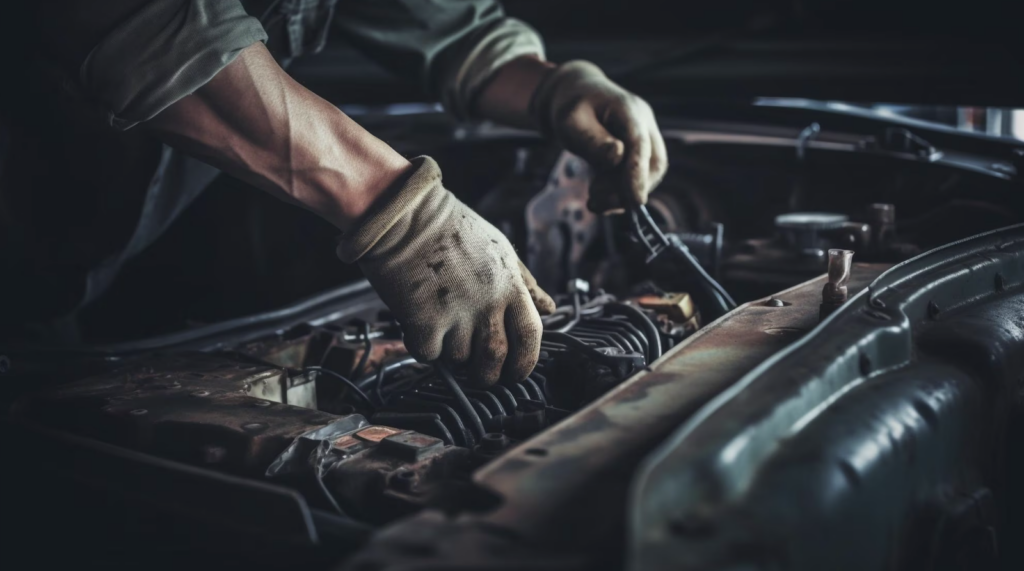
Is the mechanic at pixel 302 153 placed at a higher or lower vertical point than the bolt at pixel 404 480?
higher

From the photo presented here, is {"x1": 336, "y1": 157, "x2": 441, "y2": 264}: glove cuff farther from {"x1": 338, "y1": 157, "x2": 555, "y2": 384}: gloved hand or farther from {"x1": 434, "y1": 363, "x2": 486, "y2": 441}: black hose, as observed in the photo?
{"x1": 434, "y1": 363, "x2": 486, "y2": 441}: black hose

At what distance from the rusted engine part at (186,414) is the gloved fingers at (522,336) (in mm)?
314

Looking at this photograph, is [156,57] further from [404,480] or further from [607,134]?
[607,134]

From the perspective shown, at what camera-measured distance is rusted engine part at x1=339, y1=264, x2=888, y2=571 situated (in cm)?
61

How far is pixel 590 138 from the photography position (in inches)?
66.3

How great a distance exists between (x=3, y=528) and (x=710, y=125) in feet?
6.09

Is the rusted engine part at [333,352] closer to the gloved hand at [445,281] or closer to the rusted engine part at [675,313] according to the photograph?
the gloved hand at [445,281]

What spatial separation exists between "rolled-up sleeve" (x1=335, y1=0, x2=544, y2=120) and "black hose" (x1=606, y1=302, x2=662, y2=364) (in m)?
0.70

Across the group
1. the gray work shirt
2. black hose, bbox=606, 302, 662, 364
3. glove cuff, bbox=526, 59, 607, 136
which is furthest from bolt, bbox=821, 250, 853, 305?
the gray work shirt

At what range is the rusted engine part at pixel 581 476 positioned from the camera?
0.61 meters

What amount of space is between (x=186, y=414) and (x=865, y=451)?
778 millimetres

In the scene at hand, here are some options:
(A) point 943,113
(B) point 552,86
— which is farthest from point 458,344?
(A) point 943,113

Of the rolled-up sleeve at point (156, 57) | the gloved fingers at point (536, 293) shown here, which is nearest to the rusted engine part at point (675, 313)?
the gloved fingers at point (536, 293)

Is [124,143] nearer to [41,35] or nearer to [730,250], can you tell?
[41,35]
